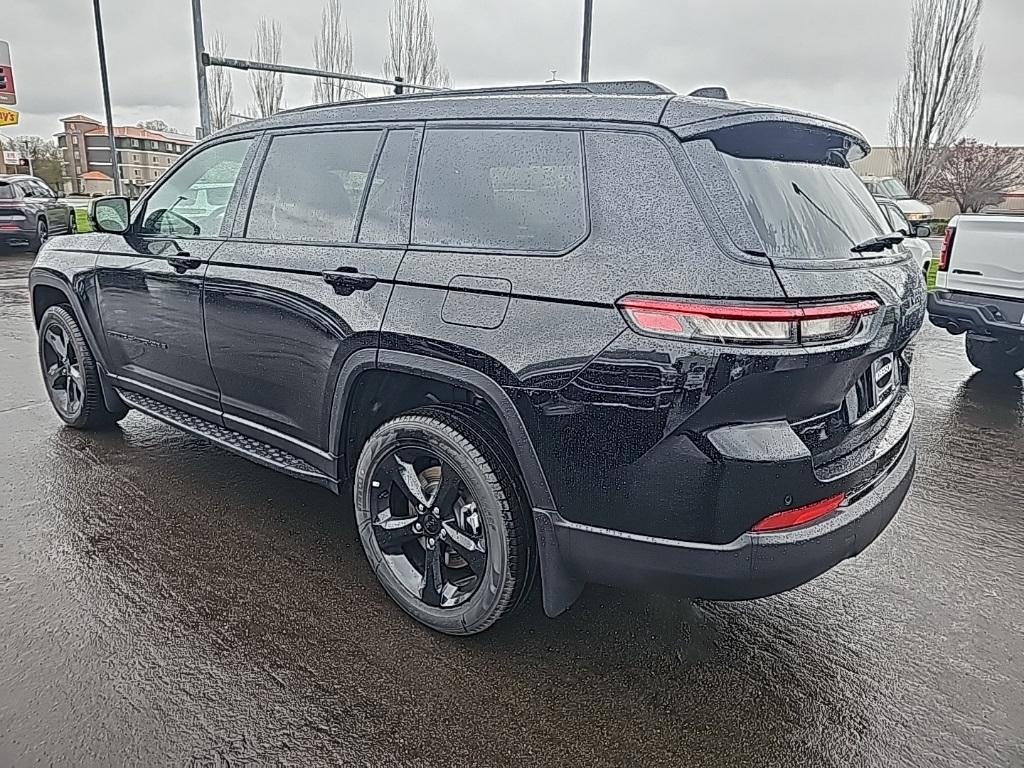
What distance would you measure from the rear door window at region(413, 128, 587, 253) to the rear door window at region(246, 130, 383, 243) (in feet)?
1.21

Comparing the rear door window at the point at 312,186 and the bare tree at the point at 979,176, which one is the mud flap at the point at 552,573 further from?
the bare tree at the point at 979,176

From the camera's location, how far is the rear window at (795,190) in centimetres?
222

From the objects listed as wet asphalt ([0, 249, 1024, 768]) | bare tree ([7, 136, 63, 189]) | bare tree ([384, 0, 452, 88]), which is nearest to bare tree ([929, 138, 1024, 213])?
bare tree ([384, 0, 452, 88])

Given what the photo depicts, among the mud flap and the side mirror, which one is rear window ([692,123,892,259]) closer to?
the mud flap

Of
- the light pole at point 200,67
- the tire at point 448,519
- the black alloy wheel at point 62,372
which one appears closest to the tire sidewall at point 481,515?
the tire at point 448,519

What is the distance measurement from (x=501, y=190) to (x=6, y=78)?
31624 millimetres

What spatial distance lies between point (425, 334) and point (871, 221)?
1.66 metres

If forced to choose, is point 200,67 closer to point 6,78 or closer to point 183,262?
point 183,262

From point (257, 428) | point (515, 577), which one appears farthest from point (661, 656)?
point (257, 428)

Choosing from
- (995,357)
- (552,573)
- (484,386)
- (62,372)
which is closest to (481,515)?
(552,573)

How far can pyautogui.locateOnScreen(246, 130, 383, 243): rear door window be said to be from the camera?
300 cm

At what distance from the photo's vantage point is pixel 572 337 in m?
2.22

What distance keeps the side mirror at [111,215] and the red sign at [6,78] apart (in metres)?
28.3

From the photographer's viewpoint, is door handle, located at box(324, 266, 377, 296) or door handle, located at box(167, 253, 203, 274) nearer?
door handle, located at box(324, 266, 377, 296)
